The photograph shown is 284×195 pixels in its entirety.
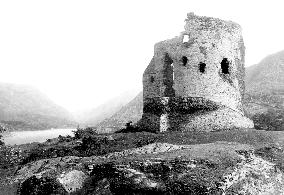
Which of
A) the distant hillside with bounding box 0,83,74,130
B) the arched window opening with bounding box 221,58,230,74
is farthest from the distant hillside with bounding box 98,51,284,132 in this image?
the distant hillside with bounding box 0,83,74,130

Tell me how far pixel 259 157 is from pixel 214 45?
9633 mm

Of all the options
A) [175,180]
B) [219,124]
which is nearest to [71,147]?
[219,124]

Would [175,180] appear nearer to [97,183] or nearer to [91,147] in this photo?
[97,183]

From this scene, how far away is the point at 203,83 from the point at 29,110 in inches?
4124

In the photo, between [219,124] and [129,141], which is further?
[219,124]

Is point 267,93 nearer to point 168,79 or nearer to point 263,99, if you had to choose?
point 263,99

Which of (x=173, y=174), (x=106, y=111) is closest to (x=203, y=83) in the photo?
(x=173, y=174)

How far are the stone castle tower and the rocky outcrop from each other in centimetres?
487

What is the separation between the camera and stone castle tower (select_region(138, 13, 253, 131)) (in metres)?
21.8

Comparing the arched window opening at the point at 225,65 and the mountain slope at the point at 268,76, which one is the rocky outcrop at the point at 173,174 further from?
the mountain slope at the point at 268,76

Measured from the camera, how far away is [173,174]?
13.5 metres

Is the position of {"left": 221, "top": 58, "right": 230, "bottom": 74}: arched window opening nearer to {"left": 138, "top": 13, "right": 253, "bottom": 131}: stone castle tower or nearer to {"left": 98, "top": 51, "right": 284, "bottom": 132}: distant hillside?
{"left": 138, "top": 13, "right": 253, "bottom": 131}: stone castle tower

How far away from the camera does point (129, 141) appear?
64.8ft

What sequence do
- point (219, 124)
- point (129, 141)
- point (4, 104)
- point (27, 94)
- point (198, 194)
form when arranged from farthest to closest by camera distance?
point (27, 94)
point (4, 104)
point (219, 124)
point (129, 141)
point (198, 194)
